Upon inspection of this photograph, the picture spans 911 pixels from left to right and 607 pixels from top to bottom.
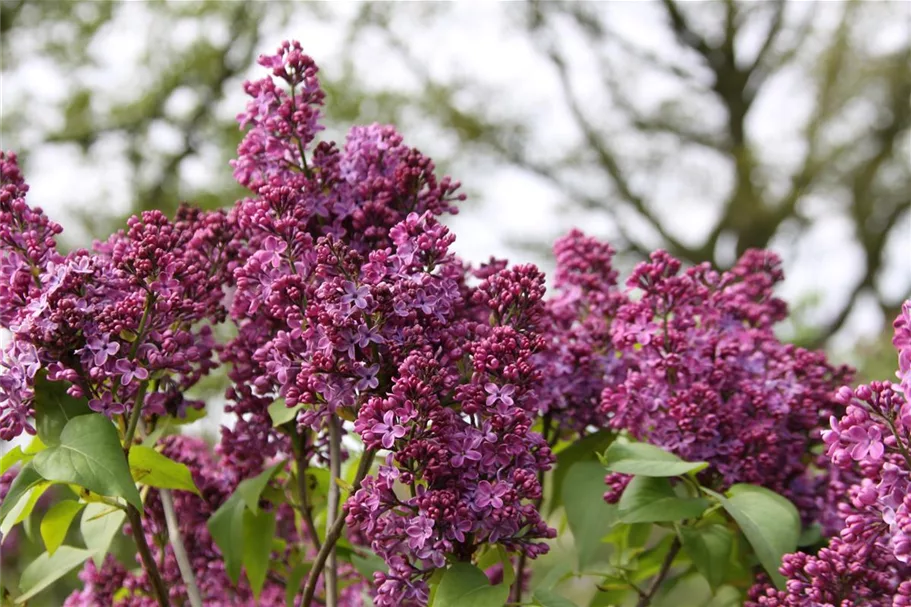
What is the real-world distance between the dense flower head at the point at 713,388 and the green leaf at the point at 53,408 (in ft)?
1.78

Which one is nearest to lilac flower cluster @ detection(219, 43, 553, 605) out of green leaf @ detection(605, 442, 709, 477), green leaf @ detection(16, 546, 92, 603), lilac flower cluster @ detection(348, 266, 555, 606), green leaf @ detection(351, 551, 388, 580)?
lilac flower cluster @ detection(348, 266, 555, 606)

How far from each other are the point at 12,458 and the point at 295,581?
16.1 inches

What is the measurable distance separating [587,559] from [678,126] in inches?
480

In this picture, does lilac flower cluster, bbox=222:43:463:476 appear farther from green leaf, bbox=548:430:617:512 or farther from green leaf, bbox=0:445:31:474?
green leaf, bbox=548:430:617:512

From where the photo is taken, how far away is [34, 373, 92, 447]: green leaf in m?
0.84

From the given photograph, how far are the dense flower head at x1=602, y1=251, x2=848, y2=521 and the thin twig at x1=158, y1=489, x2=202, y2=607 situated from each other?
491 millimetres

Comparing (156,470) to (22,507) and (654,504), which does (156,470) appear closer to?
(22,507)

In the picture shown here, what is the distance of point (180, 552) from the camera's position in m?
1.04

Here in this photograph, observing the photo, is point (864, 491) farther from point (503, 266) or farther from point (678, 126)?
point (678, 126)

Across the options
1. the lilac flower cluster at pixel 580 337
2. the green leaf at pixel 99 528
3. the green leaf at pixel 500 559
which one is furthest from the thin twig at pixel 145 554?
the lilac flower cluster at pixel 580 337

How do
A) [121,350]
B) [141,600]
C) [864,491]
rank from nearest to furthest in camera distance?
1. [864,491]
2. [121,350]
3. [141,600]

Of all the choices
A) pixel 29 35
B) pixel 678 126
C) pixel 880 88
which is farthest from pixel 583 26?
pixel 29 35

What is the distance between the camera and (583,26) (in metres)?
12.0

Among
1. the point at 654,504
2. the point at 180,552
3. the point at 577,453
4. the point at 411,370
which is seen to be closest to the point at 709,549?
the point at 654,504
